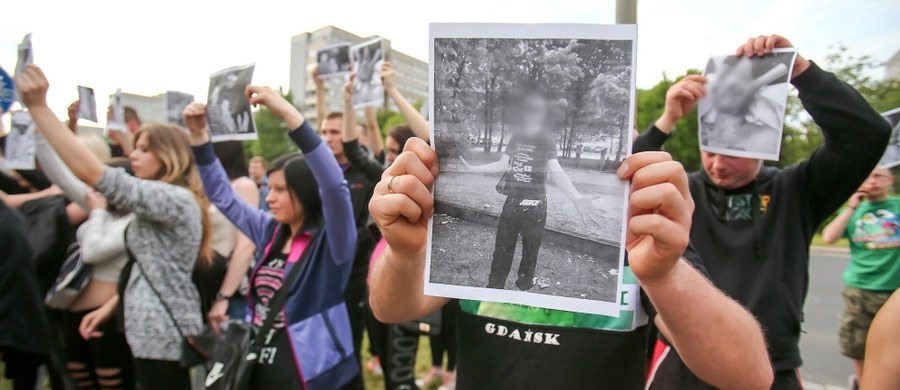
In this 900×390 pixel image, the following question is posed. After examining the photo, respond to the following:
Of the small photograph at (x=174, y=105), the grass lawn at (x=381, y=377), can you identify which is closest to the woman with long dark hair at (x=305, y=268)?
the small photograph at (x=174, y=105)

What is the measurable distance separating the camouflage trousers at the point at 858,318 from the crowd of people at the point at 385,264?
0.02 m

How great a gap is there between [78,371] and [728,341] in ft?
11.6

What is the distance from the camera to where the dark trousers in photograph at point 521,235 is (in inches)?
36.9

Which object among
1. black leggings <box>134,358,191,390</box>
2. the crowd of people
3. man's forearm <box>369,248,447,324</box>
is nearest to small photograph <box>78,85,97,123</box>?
the crowd of people

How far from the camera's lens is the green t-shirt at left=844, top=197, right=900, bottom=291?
3.67 metres

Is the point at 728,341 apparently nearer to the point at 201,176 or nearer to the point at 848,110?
the point at 848,110

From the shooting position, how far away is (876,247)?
3.78 metres

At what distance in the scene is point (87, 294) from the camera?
9.91 ft

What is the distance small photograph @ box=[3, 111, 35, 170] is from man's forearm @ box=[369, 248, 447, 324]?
2779 mm

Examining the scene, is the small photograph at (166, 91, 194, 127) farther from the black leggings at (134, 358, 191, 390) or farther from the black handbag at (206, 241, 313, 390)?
the black handbag at (206, 241, 313, 390)

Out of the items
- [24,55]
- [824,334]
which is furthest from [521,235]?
[824,334]

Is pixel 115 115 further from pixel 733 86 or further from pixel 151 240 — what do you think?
pixel 733 86

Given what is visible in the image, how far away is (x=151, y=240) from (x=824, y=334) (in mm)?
6289

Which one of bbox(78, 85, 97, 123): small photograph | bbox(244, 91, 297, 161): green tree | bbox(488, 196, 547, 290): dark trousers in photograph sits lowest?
bbox(488, 196, 547, 290): dark trousers in photograph
